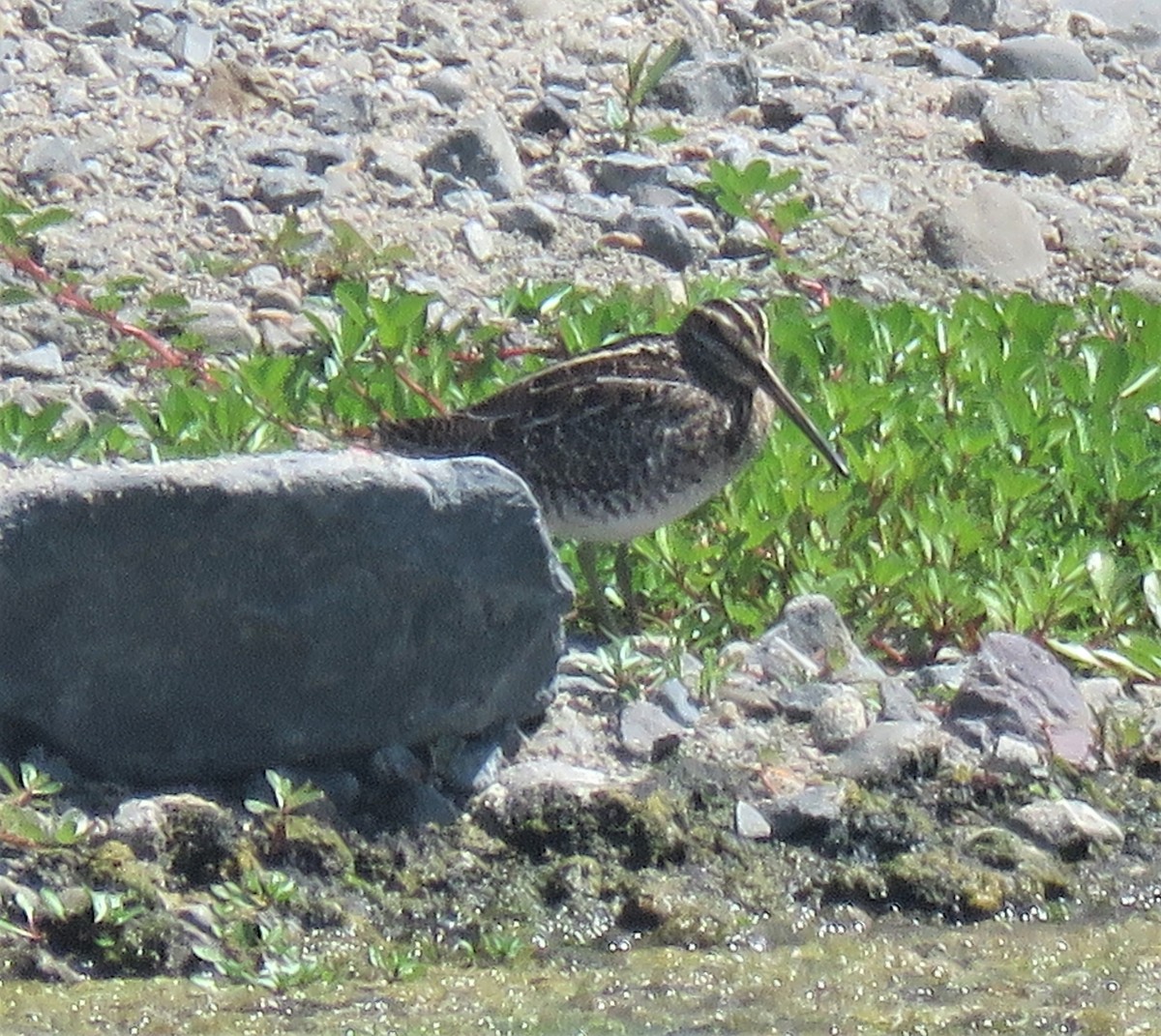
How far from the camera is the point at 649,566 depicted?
6.67 metres

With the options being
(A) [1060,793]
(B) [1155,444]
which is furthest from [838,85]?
(A) [1060,793]

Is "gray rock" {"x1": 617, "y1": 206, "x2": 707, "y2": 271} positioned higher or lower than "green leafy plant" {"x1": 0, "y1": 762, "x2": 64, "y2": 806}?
lower

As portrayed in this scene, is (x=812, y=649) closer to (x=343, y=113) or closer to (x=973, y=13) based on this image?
(x=343, y=113)

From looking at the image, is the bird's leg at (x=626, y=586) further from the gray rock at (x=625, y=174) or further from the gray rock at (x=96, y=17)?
the gray rock at (x=96, y=17)

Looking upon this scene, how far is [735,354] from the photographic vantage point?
22.3 feet

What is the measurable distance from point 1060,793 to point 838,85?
5.38 meters

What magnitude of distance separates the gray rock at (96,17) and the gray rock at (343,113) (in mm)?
892

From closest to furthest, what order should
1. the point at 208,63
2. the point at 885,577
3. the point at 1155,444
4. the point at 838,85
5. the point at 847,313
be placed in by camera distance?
the point at 885,577 → the point at 1155,444 → the point at 847,313 → the point at 208,63 → the point at 838,85

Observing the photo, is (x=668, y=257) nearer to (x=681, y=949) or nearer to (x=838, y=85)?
(x=838, y=85)

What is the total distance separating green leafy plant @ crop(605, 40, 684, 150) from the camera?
954 cm

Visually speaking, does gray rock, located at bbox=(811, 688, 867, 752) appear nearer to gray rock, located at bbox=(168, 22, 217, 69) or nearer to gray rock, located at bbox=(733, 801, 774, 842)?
gray rock, located at bbox=(733, 801, 774, 842)

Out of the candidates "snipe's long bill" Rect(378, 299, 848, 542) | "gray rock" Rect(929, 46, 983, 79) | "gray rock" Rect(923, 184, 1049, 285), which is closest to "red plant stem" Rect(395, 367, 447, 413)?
"snipe's long bill" Rect(378, 299, 848, 542)

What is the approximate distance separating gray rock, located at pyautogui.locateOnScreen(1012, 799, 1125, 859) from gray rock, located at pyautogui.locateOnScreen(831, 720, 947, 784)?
0.79 feet

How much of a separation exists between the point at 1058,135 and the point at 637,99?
1687 millimetres
